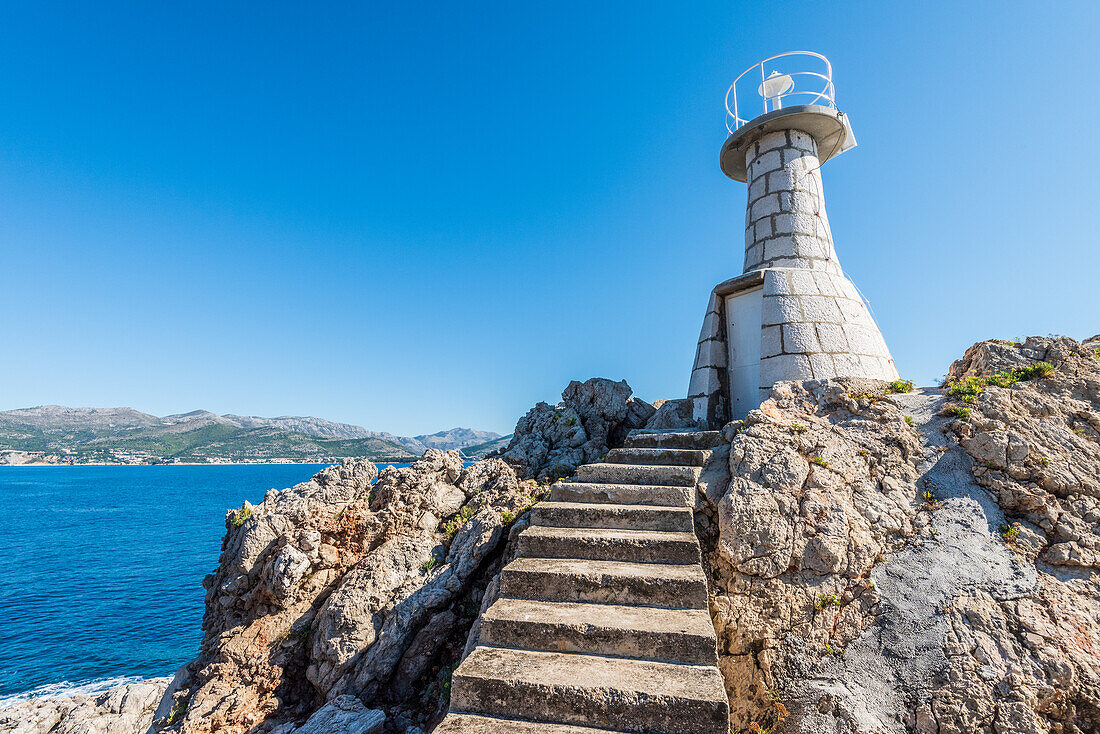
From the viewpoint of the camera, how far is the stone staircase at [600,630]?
12.8 ft

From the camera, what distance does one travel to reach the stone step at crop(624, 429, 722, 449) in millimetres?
8297

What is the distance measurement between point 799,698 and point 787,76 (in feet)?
45.7

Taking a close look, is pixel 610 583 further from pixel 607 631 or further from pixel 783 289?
pixel 783 289

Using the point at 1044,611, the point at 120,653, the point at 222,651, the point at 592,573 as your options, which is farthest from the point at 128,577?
the point at 1044,611

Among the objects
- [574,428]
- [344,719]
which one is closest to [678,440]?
[574,428]

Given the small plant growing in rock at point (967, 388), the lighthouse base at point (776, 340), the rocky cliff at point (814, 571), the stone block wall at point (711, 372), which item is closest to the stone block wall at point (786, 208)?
the lighthouse base at point (776, 340)

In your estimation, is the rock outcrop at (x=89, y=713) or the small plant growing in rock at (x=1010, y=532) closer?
the small plant growing in rock at (x=1010, y=532)

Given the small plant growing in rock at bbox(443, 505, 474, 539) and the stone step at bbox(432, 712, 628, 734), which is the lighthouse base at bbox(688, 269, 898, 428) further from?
the stone step at bbox(432, 712, 628, 734)

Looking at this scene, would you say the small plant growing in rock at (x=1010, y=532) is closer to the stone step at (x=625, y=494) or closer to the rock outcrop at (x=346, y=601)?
the stone step at (x=625, y=494)

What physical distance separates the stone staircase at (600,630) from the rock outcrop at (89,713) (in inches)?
771

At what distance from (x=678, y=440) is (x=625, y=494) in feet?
7.38

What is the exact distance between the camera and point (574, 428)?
11344mm

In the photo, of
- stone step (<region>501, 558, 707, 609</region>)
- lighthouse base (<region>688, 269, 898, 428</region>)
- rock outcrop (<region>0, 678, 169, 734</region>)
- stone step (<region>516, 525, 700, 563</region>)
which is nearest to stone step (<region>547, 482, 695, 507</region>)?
stone step (<region>516, 525, 700, 563</region>)

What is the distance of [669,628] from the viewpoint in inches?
179
